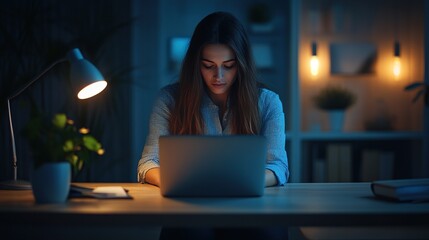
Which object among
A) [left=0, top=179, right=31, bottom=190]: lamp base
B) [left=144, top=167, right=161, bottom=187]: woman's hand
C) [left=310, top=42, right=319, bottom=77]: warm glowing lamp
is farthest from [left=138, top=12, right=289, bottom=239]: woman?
[left=310, top=42, right=319, bottom=77]: warm glowing lamp

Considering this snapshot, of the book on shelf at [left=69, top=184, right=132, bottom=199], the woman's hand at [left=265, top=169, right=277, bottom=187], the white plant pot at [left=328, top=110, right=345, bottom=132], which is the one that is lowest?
the book on shelf at [left=69, top=184, right=132, bottom=199]

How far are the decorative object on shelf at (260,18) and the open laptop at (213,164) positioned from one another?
9.42 feet

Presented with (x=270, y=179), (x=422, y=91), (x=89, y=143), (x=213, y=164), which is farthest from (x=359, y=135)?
(x=89, y=143)

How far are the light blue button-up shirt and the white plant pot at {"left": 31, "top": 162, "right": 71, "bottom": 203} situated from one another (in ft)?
1.71

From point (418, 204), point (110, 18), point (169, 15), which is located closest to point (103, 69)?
point (110, 18)

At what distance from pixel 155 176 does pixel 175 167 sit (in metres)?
0.38

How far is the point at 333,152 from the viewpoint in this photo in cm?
444

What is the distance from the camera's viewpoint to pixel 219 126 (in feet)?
8.20

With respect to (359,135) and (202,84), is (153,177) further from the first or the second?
(359,135)

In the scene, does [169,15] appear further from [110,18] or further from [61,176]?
[61,176]

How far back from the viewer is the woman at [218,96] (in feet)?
7.70

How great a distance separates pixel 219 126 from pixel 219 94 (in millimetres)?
148

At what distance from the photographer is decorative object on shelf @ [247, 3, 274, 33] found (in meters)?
4.39

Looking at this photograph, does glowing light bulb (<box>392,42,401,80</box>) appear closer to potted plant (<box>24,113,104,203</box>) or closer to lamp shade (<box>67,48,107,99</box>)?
lamp shade (<box>67,48,107,99</box>)
